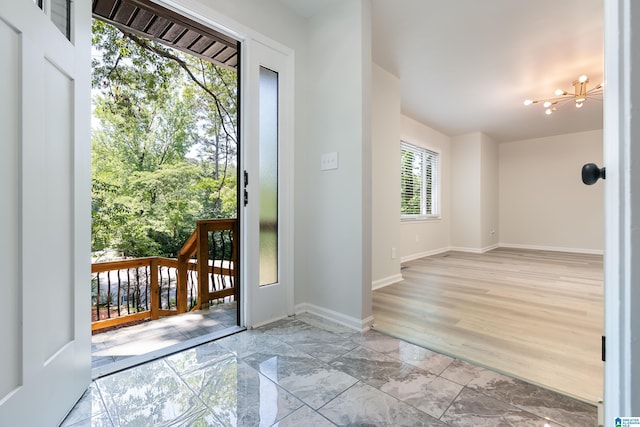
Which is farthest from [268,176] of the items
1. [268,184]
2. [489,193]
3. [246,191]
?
[489,193]

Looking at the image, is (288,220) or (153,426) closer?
(153,426)

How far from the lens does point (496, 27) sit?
2.51 m

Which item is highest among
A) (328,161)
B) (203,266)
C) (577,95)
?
(577,95)

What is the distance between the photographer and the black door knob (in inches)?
26.7

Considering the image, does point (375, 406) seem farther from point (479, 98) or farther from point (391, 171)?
point (479, 98)

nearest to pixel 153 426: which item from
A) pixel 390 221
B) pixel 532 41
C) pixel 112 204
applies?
pixel 390 221

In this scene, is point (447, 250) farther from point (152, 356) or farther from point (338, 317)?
point (152, 356)

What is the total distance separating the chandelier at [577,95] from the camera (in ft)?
11.0

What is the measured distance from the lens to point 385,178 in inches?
131

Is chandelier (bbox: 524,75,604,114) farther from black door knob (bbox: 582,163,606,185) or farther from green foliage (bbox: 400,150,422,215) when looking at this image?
black door knob (bbox: 582,163,606,185)

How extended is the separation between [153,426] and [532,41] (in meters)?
3.90

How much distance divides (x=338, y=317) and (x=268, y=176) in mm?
1177

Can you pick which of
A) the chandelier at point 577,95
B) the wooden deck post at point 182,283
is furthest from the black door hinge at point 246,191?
the chandelier at point 577,95

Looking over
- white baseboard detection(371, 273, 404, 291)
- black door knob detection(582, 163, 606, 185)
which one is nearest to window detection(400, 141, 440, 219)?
white baseboard detection(371, 273, 404, 291)
